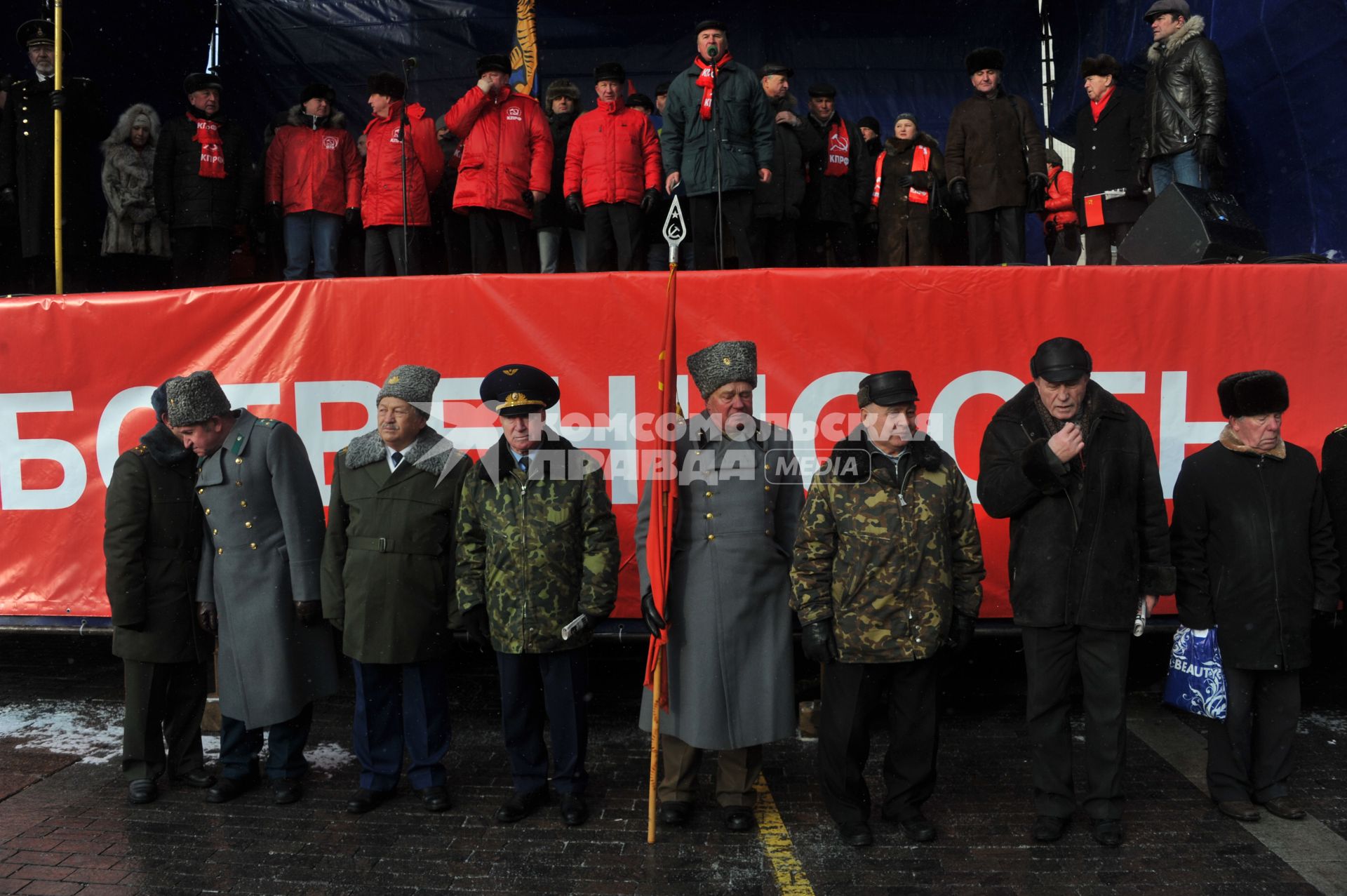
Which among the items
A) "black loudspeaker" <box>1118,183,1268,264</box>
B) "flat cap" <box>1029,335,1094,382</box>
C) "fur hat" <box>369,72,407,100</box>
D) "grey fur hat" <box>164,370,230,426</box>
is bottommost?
"grey fur hat" <box>164,370,230,426</box>

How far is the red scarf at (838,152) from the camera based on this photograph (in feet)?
27.4

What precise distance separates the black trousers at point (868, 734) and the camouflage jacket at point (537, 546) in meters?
1.10

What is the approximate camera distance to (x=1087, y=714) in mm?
4586

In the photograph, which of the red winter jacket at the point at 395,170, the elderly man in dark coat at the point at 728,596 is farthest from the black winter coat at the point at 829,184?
the elderly man in dark coat at the point at 728,596

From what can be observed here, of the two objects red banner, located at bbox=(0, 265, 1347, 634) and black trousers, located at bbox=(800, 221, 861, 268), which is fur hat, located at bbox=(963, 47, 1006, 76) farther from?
red banner, located at bbox=(0, 265, 1347, 634)

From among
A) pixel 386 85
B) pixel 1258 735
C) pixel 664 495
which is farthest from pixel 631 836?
pixel 386 85

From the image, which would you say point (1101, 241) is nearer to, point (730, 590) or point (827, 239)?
point (827, 239)

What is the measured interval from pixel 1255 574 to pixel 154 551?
203 inches

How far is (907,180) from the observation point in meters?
8.73

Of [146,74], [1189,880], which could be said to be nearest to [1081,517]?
[1189,880]

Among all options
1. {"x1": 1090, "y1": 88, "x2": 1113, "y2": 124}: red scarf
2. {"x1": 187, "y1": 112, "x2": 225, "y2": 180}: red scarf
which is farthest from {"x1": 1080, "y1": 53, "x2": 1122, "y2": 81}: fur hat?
{"x1": 187, "y1": 112, "x2": 225, "y2": 180}: red scarf

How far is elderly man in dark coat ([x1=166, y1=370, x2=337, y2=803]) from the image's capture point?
498 centimetres

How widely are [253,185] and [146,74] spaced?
6.62 feet

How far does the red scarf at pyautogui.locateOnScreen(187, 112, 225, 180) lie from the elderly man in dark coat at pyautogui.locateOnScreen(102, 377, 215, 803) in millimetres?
3424
